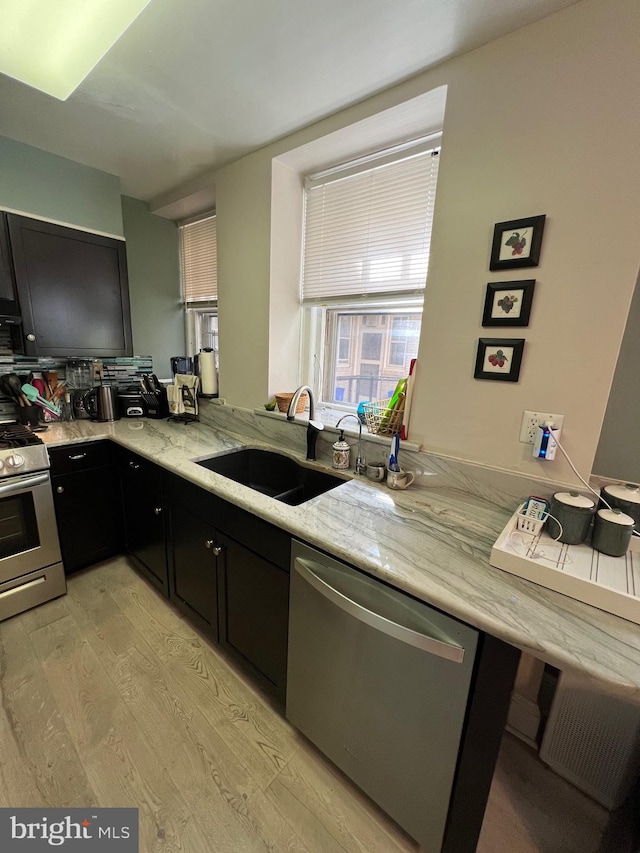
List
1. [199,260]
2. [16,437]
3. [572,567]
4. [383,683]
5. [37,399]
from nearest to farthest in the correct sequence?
[572,567] < [383,683] < [16,437] < [37,399] < [199,260]

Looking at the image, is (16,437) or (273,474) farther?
(273,474)

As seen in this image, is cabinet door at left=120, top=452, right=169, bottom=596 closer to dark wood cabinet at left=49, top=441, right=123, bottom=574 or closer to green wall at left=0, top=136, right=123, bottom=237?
dark wood cabinet at left=49, top=441, right=123, bottom=574

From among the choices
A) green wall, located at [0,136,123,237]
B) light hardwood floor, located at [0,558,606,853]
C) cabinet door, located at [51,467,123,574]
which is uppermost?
green wall, located at [0,136,123,237]

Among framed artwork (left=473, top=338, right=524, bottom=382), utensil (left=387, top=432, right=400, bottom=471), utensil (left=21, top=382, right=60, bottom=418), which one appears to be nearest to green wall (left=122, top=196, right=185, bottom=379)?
utensil (left=21, top=382, right=60, bottom=418)

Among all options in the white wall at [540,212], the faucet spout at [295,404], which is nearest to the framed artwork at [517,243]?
the white wall at [540,212]

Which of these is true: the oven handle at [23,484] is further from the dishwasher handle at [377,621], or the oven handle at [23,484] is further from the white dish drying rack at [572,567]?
the white dish drying rack at [572,567]

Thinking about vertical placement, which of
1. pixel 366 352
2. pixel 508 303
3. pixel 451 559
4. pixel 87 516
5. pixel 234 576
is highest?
pixel 508 303

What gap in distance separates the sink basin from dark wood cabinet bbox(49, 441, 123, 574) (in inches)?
31.0

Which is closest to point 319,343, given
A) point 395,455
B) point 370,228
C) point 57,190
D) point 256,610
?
point 370,228

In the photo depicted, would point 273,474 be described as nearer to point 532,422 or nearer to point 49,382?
point 532,422

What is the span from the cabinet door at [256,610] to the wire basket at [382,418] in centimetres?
75

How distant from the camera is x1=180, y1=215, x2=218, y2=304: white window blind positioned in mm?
2529

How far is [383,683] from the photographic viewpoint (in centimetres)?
95

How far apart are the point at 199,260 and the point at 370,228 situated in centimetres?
155
